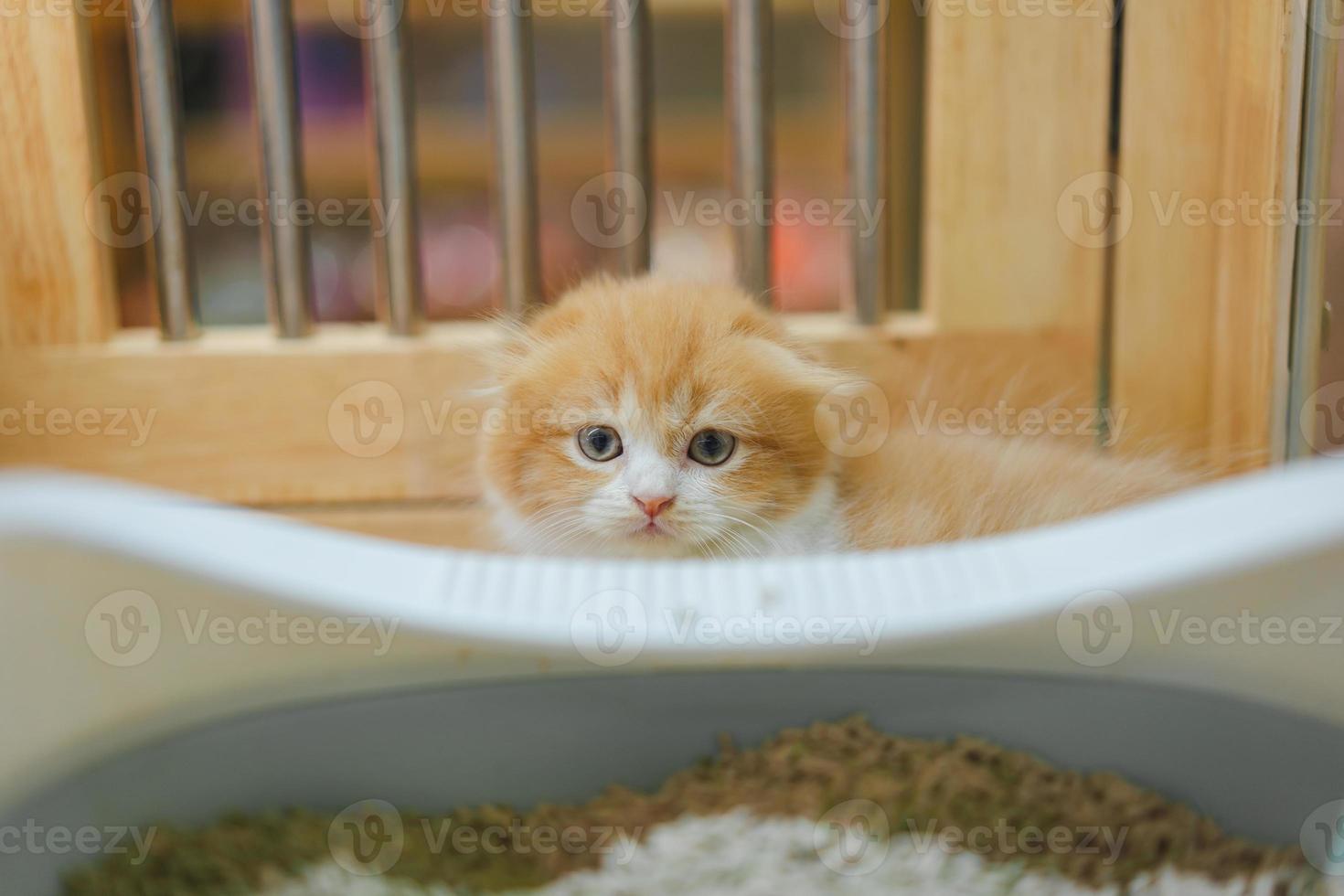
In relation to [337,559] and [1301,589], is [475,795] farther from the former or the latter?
[1301,589]

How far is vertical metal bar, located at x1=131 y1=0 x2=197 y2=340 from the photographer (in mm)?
1177

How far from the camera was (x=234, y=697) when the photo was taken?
77 cm

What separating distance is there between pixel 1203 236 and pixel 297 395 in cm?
105

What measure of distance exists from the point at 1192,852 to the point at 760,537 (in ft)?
1.45

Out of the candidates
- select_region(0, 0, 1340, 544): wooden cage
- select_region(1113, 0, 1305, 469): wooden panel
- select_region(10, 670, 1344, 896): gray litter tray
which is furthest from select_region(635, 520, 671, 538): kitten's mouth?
select_region(1113, 0, 1305, 469): wooden panel

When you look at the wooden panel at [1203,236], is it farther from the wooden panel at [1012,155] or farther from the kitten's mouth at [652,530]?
the kitten's mouth at [652,530]

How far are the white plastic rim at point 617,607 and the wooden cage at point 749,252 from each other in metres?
0.55

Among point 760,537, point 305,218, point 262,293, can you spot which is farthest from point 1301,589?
point 262,293

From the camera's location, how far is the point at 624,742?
84cm

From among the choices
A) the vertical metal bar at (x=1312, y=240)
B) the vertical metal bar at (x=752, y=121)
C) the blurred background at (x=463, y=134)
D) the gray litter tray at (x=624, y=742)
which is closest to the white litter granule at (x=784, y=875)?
the gray litter tray at (x=624, y=742)

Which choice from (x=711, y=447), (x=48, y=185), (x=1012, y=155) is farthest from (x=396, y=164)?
(x=1012, y=155)

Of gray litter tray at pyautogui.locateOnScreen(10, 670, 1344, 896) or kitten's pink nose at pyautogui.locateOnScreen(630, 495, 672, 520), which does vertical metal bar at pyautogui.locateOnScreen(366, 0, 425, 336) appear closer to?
kitten's pink nose at pyautogui.locateOnScreen(630, 495, 672, 520)

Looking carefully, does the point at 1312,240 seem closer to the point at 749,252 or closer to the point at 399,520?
the point at 749,252

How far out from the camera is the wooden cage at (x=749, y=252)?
3.96 ft
